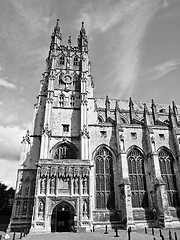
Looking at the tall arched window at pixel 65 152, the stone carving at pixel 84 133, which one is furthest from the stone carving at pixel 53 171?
the stone carving at pixel 84 133

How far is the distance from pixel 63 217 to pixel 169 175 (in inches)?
660

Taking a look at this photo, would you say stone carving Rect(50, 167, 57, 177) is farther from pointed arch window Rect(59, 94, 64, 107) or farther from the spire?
the spire

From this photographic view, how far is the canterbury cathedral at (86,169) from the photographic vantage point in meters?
21.6

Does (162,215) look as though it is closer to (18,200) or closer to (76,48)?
(18,200)

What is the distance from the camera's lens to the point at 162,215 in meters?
22.3

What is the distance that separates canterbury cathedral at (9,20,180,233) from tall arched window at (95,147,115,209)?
0.12 meters

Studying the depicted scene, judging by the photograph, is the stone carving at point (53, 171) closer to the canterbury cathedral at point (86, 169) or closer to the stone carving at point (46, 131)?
the canterbury cathedral at point (86, 169)

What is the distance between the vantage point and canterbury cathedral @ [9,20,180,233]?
2164cm

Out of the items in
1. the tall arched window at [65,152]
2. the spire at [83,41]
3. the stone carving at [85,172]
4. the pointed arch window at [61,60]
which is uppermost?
the spire at [83,41]

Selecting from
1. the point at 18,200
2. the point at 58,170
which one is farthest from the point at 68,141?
the point at 18,200

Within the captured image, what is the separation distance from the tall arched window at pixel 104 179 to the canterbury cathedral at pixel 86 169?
123 millimetres

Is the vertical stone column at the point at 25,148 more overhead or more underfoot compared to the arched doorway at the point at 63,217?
more overhead

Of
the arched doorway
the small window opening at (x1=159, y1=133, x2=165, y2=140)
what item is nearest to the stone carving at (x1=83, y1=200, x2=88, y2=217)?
the arched doorway

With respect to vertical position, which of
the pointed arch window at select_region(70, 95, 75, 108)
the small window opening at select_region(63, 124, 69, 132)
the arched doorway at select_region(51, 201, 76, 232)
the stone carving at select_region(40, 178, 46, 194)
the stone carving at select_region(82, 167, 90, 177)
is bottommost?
the arched doorway at select_region(51, 201, 76, 232)
